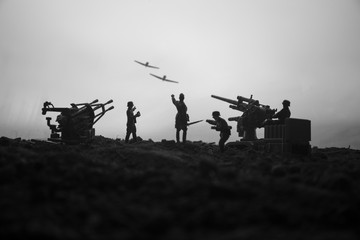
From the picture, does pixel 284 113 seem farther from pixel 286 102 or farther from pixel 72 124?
pixel 72 124

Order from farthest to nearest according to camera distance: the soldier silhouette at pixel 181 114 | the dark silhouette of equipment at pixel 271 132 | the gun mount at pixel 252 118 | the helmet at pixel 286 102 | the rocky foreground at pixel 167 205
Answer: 1. the gun mount at pixel 252 118
2. the soldier silhouette at pixel 181 114
3. the helmet at pixel 286 102
4. the dark silhouette of equipment at pixel 271 132
5. the rocky foreground at pixel 167 205

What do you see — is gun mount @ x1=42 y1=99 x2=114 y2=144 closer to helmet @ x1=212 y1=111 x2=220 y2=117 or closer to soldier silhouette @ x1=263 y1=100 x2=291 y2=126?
helmet @ x1=212 y1=111 x2=220 y2=117

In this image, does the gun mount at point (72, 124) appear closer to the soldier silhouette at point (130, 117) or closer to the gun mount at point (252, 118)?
the soldier silhouette at point (130, 117)

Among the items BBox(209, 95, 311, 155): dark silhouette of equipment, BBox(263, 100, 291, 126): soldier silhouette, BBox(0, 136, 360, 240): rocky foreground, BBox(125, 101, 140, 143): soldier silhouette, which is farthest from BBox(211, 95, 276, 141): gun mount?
BBox(0, 136, 360, 240): rocky foreground

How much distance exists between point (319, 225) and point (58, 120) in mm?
13961

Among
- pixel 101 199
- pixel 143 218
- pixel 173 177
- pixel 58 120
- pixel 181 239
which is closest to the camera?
pixel 181 239

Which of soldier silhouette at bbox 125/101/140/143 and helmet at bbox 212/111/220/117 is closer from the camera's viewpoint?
helmet at bbox 212/111/220/117

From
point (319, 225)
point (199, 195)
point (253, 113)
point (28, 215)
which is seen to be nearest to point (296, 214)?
point (319, 225)

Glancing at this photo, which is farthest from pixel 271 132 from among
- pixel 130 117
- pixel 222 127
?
pixel 130 117

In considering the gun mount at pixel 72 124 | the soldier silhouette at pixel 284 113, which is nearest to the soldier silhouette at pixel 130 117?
the gun mount at pixel 72 124

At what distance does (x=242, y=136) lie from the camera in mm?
18328

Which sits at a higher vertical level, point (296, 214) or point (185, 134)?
point (185, 134)

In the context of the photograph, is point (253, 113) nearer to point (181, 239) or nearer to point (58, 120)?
point (58, 120)

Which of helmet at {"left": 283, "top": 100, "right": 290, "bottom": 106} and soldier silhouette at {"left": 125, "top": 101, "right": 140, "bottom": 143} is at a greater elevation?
helmet at {"left": 283, "top": 100, "right": 290, "bottom": 106}
